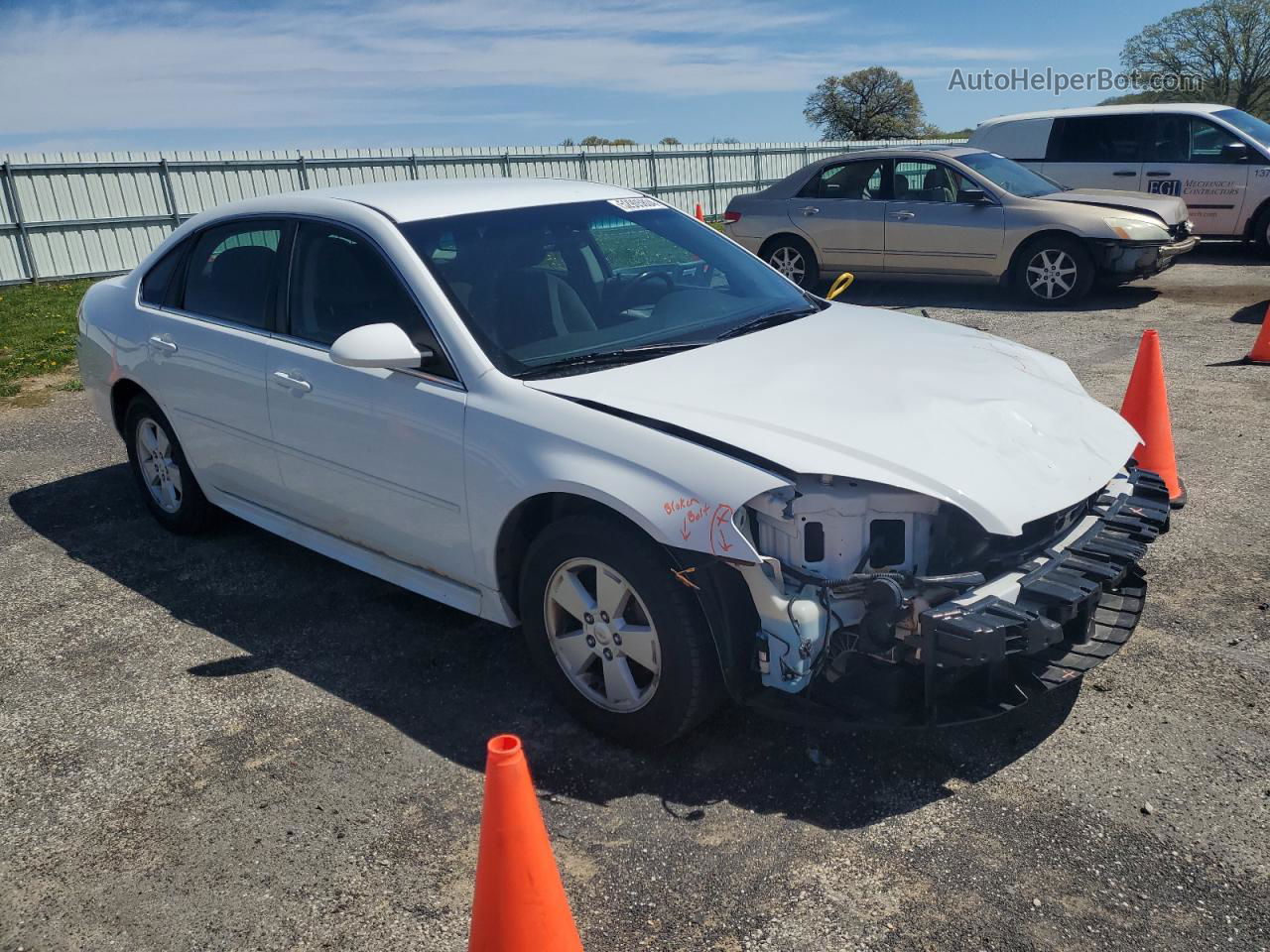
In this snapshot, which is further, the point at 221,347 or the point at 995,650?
the point at 221,347

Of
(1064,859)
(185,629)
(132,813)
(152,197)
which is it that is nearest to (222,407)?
(185,629)

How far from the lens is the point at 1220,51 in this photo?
44750 mm

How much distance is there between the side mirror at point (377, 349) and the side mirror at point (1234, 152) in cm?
1221

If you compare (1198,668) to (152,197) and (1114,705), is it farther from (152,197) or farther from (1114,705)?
(152,197)

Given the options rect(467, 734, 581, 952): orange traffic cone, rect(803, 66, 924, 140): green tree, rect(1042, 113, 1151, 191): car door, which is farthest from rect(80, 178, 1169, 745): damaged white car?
rect(803, 66, 924, 140): green tree

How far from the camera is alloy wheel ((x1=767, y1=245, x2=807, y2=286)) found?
1203 centimetres

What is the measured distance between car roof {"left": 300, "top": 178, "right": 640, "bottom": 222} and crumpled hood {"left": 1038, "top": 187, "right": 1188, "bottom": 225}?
7.62 m

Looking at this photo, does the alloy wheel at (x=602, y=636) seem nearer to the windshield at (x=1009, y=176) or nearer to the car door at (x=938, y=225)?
the car door at (x=938, y=225)

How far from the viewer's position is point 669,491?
3008 mm

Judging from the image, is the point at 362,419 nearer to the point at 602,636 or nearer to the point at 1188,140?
the point at 602,636

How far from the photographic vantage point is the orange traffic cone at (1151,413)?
5285 millimetres


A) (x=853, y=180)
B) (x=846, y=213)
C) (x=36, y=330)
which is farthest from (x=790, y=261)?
(x=36, y=330)

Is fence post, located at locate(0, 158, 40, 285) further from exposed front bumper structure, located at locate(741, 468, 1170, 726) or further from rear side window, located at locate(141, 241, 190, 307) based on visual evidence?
exposed front bumper structure, located at locate(741, 468, 1170, 726)

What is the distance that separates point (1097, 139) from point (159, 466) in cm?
1215
